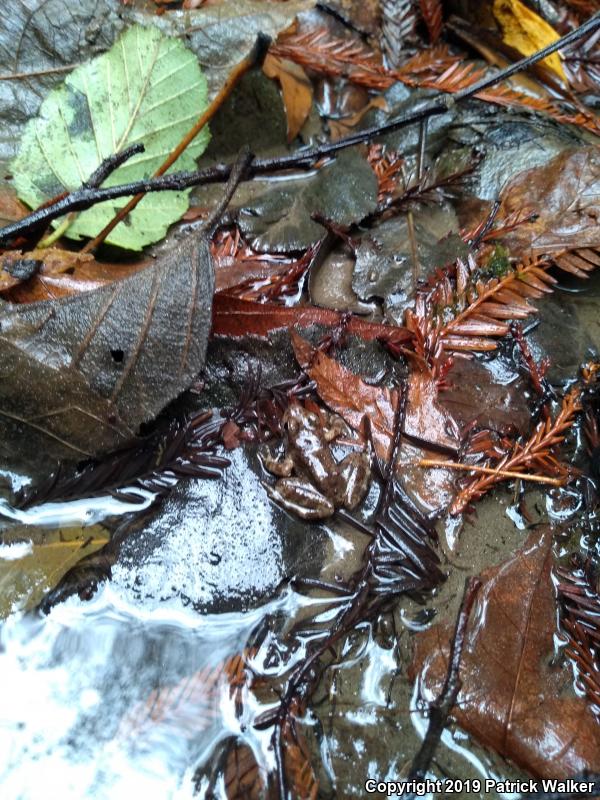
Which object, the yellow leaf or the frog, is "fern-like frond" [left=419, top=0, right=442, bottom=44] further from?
the frog

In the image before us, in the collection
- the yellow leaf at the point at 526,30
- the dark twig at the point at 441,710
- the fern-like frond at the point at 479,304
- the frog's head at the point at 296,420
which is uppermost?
the yellow leaf at the point at 526,30

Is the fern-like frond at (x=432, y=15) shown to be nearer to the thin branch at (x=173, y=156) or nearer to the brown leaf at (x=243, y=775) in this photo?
the thin branch at (x=173, y=156)

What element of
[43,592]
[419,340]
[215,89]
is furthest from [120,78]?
[43,592]

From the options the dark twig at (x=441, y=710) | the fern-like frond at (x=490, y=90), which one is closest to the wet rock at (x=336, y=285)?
the fern-like frond at (x=490, y=90)

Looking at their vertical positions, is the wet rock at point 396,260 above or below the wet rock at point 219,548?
above

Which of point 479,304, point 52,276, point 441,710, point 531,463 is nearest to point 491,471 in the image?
point 531,463

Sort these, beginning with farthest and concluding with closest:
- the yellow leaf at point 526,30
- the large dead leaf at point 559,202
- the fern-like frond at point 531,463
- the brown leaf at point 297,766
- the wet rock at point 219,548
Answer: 1. the yellow leaf at point 526,30
2. the large dead leaf at point 559,202
3. the fern-like frond at point 531,463
4. the wet rock at point 219,548
5. the brown leaf at point 297,766

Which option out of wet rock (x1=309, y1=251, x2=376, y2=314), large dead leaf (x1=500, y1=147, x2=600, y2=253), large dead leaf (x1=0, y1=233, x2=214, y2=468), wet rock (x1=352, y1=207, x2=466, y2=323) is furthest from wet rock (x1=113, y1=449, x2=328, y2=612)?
large dead leaf (x1=500, y1=147, x2=600, y2=253)
